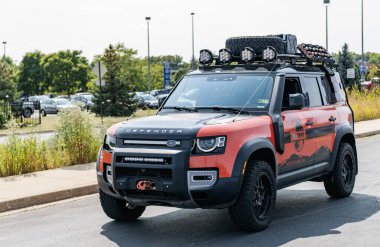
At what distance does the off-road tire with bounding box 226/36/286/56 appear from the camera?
934 centimetres

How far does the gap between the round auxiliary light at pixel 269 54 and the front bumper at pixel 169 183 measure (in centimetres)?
210

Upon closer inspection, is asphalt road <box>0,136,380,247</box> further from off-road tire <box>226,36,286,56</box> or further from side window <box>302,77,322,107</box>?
off-road tire <box>226,36,286,56</box>

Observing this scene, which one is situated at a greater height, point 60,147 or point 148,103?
point 60,147

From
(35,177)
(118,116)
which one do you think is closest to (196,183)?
(35,177)

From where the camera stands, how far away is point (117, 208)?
7992 millimetres

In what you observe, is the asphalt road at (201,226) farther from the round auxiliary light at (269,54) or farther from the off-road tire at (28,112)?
the off-road tire at (28,112)

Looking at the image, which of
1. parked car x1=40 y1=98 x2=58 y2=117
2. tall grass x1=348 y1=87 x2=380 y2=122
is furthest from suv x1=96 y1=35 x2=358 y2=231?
parked car x1=40 y1=98 x2=58 y2=117

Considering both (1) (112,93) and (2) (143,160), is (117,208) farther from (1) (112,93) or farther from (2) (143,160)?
(1) (112,93)

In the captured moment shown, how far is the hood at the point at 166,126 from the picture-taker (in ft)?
22.6

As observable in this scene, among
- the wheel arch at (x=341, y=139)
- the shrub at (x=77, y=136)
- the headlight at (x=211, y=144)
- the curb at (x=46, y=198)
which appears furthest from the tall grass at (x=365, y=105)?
the headlight at (x=211, y=144)

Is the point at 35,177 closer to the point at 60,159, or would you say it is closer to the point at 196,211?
the point at 60,159

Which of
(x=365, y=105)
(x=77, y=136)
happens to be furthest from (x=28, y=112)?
(x=77, y=136)

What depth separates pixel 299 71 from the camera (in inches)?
347

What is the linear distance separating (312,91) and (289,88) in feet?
2.22
